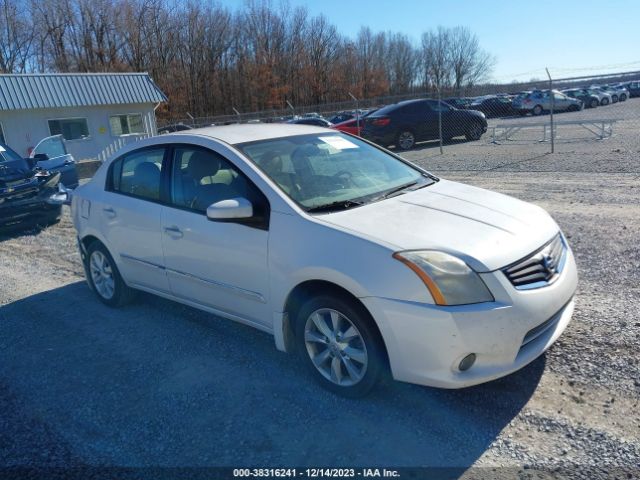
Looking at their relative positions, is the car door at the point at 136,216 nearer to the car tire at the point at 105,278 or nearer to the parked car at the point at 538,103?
the car tire at the point at 105,278

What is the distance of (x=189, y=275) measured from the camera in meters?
4.08

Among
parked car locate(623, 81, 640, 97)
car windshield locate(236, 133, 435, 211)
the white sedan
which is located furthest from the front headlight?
parked car locate(623, 81, 640, 97)

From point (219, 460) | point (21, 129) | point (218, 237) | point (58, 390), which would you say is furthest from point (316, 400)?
point (21, 129)

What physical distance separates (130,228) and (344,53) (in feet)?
231

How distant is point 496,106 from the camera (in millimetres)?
35406

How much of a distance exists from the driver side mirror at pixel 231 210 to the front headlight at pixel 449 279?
43.8 inches

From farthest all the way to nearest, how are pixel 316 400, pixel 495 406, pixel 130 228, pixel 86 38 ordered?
1. pixel 86 38
2. pixel 130 228
3. pixel 316 400
4. pixel 495 406

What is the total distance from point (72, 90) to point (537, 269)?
2426 cm

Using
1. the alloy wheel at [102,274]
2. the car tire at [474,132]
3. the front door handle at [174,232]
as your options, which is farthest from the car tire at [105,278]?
the car tire at [474,132]

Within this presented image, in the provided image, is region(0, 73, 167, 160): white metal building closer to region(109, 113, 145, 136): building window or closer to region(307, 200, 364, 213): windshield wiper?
region(109, 113, 145, 136): building window

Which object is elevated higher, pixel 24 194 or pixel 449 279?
pixel 449 279

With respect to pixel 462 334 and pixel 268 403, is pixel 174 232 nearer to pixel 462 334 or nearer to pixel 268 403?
pixel 268 403

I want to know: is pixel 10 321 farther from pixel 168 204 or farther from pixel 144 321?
pixel 168 204

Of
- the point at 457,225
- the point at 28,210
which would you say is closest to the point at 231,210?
the point at 457,225
